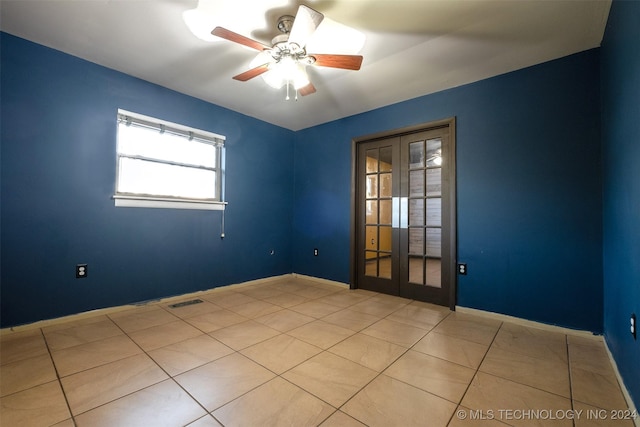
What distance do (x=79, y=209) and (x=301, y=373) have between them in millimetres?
2714

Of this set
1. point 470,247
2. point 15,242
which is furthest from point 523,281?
point 15,242

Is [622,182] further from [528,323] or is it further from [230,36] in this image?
[230,36]

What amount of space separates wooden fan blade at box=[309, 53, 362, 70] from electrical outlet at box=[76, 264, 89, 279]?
118 inches

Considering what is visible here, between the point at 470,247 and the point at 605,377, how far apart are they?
4.70 ft

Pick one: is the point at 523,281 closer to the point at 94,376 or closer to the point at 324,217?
the point at 324,217

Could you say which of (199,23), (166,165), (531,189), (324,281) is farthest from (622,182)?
(166,165)

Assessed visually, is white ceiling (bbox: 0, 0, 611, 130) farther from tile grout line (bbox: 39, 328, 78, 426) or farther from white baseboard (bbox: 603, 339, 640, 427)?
white baseboard (bbox: 603, 339, 640, 427)

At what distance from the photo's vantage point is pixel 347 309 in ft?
10.1

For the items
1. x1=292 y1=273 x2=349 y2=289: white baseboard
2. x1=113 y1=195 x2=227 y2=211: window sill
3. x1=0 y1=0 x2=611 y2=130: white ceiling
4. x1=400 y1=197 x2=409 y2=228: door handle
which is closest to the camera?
x1=0 y1=0 x2=611 y2=130: white ceiling

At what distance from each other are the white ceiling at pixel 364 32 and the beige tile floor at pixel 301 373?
7.84 ft

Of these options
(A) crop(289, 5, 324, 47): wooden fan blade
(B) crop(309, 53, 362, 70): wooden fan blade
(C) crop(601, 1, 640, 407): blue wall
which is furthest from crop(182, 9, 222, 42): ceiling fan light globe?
(C) crop(601, 1, 640, 407): blue wall

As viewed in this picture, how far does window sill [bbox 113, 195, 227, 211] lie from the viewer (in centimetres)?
296

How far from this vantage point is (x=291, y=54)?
2.14 metres

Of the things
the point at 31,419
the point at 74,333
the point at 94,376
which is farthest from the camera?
the point at 74,333
